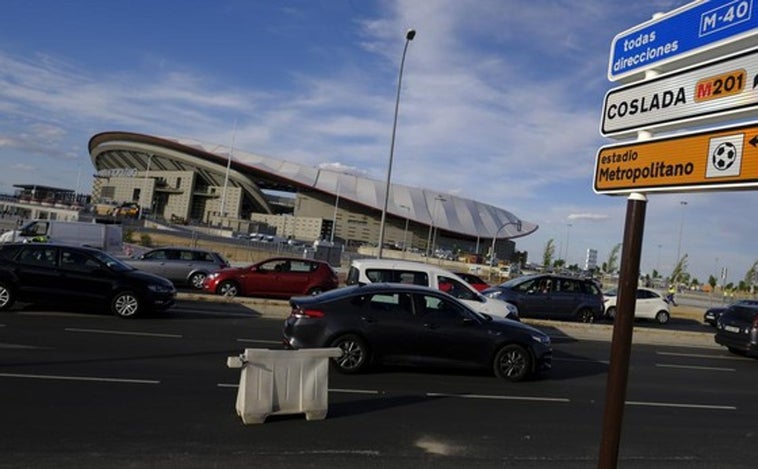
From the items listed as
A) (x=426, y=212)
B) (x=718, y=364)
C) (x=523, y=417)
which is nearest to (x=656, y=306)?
(x=718, y=364)

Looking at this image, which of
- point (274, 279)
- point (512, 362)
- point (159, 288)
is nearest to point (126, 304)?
point (159, 288)

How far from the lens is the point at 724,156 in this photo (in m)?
2.69

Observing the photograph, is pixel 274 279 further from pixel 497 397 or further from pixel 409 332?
pixel 497 397

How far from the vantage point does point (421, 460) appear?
5.74m

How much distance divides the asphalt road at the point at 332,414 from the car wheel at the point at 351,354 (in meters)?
0.23

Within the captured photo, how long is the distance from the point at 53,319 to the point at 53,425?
7.80m

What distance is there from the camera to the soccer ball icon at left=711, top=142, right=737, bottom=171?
2652 millimetres

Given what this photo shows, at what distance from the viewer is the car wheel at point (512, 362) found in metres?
10.1

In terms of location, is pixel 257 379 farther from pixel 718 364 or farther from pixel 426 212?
pixel 426 212

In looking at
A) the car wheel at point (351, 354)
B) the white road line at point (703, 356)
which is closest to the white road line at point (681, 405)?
the car wheel at point (351, 354)

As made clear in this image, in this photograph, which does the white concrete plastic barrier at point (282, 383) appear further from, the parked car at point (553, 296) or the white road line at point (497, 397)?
the parked car at point (553, 296)

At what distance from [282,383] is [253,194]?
114509 millimetres

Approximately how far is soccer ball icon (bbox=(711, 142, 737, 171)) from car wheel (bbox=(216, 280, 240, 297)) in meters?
17.8

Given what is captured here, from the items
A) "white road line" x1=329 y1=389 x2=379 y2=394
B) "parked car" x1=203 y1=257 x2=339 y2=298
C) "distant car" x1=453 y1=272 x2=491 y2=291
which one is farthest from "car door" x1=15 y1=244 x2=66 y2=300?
"distant car" x1=453 y1=272 x2=491 y2=291
